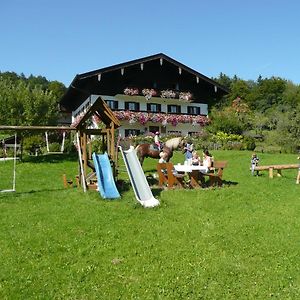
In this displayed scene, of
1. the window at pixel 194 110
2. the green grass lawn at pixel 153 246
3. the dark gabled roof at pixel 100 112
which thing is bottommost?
the green grass lawn at pixel 153 246

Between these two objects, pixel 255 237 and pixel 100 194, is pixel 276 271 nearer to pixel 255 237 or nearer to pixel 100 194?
pixel 255 237

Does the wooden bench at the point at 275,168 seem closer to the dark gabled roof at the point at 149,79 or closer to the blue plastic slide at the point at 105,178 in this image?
the blue plastic slide at the point at 105,178

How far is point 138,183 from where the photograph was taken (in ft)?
43.8

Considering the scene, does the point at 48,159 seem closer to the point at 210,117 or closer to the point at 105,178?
the point at 105,178

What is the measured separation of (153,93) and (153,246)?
31.5 m

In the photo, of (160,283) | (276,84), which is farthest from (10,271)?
(276,84)

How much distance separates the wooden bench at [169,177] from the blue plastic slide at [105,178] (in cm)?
181

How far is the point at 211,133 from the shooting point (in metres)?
37.9

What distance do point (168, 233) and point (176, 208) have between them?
94.4 inches

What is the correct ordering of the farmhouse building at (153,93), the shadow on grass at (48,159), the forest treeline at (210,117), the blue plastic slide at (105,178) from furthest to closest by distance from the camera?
the farmhouse building at (153,93) < the forest treeline at (210,117) < the shadow on grass at (48,159) < the blue plastic slide at (105,178)

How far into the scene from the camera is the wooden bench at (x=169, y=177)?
560 inches

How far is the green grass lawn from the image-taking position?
6.32 metres

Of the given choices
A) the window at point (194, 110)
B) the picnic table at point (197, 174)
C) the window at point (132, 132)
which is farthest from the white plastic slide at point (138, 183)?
the window at point (194, 110)

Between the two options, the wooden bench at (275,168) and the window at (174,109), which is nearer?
the wooden bench at (275,168)
